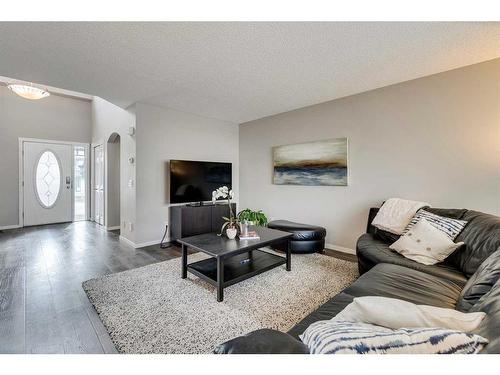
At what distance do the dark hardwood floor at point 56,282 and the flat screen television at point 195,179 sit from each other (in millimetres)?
933

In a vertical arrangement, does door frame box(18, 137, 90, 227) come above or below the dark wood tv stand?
above

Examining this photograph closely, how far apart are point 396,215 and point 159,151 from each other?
11.9 feet

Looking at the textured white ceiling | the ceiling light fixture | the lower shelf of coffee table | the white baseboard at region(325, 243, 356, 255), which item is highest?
the ceiling light fixture

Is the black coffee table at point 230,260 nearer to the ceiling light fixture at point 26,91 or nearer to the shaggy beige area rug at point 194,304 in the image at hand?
the shaggy beige area rug at point 194,304

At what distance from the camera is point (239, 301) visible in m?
2.08

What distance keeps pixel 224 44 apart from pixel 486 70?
2.75m

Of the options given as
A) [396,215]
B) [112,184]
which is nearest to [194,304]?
[396,215]

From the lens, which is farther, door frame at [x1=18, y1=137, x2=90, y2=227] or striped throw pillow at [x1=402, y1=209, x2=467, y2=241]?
door frame at [x1=18, y1=137, x2=90, y2=227]

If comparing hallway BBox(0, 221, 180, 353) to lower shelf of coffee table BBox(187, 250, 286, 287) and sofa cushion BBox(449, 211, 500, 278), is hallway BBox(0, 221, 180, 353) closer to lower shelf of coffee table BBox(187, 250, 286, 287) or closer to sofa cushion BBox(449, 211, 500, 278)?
lower shelf of coffee table BBox(187, 250, 286, 287)

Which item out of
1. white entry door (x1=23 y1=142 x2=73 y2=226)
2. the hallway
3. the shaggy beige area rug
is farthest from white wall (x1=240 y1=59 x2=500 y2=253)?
white entry door (x1=23 y1=142 x2=73 y2=226)

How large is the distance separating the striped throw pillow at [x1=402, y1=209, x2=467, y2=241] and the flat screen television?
317 centimetres

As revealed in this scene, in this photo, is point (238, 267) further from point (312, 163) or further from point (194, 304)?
point (312, 163)

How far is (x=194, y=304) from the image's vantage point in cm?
202

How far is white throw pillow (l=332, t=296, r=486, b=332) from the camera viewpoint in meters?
0.73
